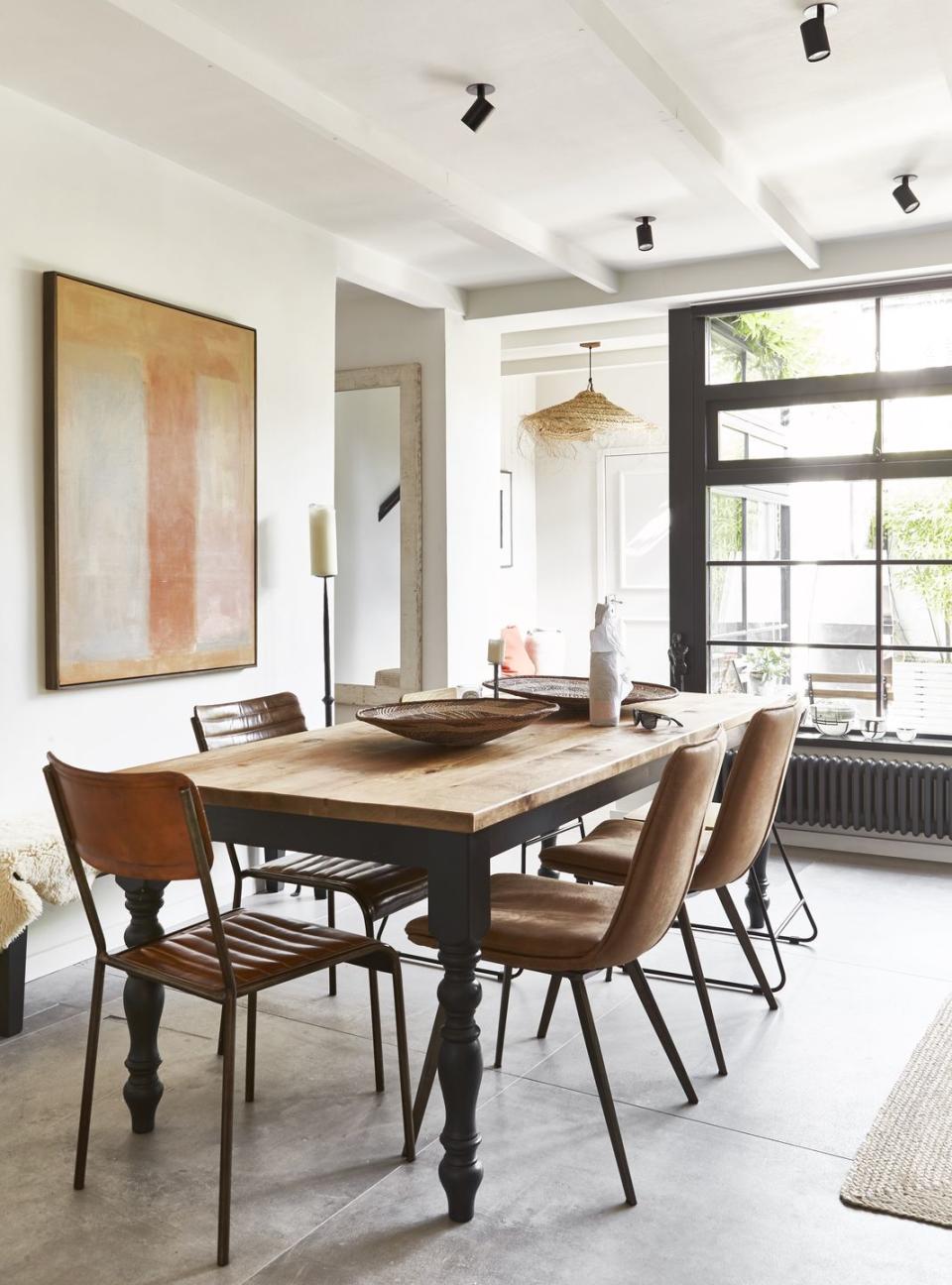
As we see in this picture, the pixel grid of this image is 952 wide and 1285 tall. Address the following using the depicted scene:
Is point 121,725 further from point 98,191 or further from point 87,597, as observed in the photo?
point 98,191

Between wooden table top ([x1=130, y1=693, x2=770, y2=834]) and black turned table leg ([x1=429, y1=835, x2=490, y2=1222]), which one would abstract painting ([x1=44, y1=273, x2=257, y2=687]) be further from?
black turned table leg ([x1=429, y1=835, x2=490, y2=1222])

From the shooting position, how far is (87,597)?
12.1ft

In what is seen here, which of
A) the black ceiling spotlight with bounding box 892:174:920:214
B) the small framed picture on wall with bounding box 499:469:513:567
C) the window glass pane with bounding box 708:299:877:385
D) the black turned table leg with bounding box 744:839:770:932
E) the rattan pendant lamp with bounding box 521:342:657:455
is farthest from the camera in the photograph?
the small framed picture on wall with bounding box 499:469:513:567

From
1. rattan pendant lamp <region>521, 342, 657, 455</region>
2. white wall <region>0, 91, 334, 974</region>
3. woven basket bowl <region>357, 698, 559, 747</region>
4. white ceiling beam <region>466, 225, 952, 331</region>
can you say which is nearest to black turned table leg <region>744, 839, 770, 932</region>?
woven basket bowl <region>357, 698, 559, 747</region>

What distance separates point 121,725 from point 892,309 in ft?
12.5

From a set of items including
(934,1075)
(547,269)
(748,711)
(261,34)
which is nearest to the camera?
(934,1075)

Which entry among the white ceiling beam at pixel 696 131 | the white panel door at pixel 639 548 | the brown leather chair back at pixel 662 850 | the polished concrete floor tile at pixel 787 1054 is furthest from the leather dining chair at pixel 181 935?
the white panel door at pixel 639 548

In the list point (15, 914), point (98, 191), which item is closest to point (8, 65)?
point (98, 191)

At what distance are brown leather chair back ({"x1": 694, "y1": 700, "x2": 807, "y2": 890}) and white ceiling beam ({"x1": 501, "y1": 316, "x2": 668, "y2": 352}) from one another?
148 inches

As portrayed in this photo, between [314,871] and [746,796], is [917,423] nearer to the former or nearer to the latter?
[746,796]

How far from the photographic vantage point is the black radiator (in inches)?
196

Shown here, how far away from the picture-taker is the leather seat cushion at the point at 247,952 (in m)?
2.20

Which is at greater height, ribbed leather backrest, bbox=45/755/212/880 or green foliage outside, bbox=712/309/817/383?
green foliage outside, bbox=712/309/817/383

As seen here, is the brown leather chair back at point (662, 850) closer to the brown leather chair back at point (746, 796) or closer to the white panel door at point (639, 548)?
the brown leather chair back at point (746, 796)
